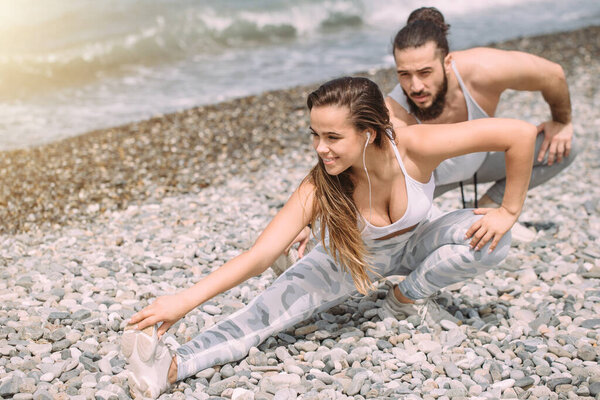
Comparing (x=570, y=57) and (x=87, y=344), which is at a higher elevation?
(x=570, y=57)

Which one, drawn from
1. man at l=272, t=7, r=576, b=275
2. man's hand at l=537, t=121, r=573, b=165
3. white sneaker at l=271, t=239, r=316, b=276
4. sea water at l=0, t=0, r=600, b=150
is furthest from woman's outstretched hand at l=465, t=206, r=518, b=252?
sea water at l=0, t=0, r=600, b=150

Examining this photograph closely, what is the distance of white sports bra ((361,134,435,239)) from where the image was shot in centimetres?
310

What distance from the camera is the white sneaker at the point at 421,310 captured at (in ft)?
11.6

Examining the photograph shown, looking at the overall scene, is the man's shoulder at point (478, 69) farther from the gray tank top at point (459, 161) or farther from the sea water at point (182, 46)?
the sea water at point (182, 46)

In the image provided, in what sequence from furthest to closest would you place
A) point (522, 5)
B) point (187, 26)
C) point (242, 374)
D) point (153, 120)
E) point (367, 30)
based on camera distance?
point (522, 5) → point (367, 30) → point (187, 26) → point (153, 120) → point (242, 374)

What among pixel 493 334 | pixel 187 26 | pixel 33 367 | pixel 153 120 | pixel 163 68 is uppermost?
pixel 187 26

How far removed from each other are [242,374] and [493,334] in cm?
144

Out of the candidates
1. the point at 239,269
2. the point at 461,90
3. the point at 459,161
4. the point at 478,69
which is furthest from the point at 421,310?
the point at 478,69

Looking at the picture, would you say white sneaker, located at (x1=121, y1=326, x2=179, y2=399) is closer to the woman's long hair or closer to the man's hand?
the woman's long hair

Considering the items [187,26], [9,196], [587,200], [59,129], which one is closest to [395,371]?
[587,200]

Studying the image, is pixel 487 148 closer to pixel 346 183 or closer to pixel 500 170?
pixel 346 183

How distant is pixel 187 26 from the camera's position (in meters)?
18.2

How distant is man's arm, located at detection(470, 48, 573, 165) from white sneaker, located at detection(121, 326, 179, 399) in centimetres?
277

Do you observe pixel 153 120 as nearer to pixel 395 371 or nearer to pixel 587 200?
pixel 587 200
